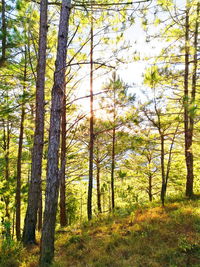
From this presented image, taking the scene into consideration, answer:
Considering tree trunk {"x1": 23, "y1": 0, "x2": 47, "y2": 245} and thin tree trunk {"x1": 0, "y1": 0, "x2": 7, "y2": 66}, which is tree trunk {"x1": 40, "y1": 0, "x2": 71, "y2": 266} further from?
thin tree trunk {"x1": 0, "y1": 0, "x2": 7, "y2": 66}

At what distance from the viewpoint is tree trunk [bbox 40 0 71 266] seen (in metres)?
3.86

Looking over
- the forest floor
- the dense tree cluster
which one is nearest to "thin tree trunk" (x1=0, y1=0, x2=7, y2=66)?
the dense tree cluster

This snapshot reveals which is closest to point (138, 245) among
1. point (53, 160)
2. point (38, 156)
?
point (53, 160)

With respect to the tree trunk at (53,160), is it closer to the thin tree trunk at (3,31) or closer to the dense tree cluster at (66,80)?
the dense tree cluster at (66,80)

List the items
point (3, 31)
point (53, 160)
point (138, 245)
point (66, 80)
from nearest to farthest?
1. point (53, 160)
2. point (138, 245)
3. point (3, 31)
4. point (66, 80)

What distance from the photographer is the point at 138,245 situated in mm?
4309

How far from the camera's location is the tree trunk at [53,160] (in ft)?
12.7

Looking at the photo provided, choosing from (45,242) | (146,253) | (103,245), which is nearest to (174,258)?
(146,253)

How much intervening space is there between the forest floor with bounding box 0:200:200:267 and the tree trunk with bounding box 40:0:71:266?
420mm

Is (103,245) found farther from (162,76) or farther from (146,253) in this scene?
(162,76)

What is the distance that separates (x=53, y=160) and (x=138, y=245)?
2.84 m

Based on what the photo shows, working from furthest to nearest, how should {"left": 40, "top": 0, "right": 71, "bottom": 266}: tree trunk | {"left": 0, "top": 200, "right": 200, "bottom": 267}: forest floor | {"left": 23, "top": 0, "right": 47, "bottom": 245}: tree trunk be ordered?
1. {"left": 23, "top": 0, "right": 47, "bottom": 245}: tree trunk
2. {"left": 40, "top": 0, "right": 71, "bottom": 266}: tree trunk
3. {"left": 0, "top": 200, "right": 200, "bottom": 267}: forest floor

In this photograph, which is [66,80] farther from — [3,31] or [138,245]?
[138,245]

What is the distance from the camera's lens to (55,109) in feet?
13.2
